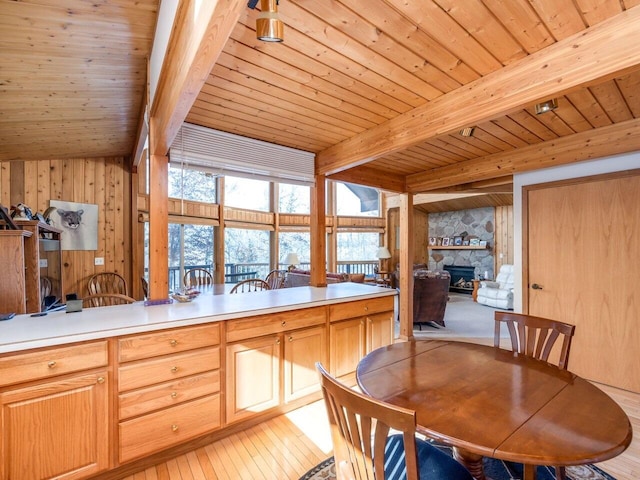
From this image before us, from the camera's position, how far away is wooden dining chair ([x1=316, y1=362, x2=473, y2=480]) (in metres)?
0.86

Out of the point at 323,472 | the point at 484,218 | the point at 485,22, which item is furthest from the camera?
the point at 484,218

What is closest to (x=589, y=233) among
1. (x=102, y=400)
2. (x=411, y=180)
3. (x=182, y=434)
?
(x=411, y=180)

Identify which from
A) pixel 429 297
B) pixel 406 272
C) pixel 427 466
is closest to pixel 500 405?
pixel 427 466

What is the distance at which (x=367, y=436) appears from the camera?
947mm

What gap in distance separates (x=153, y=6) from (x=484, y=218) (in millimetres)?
8990

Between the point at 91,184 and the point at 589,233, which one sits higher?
the point at 91,184

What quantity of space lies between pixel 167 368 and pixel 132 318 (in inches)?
14.8

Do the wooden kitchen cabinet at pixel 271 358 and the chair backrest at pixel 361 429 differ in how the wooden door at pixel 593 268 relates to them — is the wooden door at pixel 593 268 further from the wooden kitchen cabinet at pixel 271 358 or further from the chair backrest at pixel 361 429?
the chair backrest at pixel 361 429

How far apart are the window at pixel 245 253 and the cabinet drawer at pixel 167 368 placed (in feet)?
15.7

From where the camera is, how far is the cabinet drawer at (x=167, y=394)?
181 centimetres

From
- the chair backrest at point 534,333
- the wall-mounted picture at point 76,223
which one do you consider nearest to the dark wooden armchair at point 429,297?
the chair backrest at point 534,333

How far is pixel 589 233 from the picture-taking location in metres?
3.20

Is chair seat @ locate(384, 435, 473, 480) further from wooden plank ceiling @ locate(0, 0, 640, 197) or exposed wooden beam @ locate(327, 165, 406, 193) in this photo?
exposed wooden beam @ locate(327, 165, 406, 193)

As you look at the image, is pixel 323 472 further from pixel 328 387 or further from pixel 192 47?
pixel 192 47
